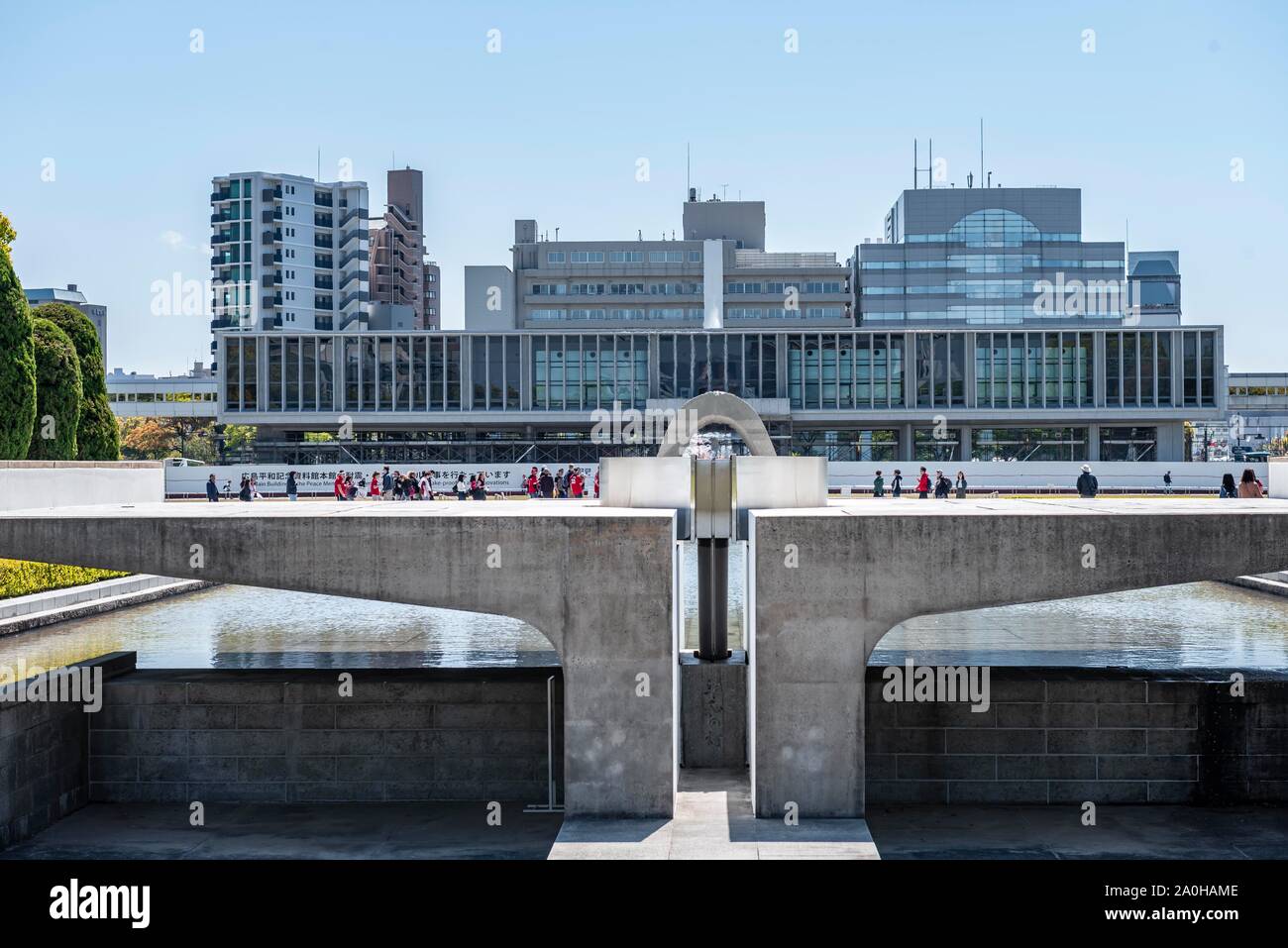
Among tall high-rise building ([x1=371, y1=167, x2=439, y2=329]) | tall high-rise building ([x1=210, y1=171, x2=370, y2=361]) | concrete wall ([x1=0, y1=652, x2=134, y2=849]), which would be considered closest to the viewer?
concrete wall ([x1=0, y1=652, x2=134, y2=849])

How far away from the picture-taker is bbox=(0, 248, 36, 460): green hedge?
38125 mm

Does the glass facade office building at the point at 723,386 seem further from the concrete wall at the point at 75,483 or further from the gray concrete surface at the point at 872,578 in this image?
the gray concrete surface at the point at 872,578

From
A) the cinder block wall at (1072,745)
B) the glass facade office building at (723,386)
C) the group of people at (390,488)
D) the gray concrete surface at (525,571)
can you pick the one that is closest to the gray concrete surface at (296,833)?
the gray concrete surface at (525,571)

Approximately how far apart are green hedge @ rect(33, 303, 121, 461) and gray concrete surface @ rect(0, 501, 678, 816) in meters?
36.5

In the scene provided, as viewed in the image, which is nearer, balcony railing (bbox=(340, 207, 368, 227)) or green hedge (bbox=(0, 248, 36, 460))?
green hedge (bbox=(0, 248, 36, 460))

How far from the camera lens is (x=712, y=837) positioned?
11664 millimetres

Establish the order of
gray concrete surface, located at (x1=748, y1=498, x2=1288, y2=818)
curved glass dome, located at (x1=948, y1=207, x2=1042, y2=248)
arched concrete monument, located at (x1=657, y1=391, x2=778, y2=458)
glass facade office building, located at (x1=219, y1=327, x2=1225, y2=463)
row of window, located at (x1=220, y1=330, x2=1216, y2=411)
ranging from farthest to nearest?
curved glass dome, located at (x1=948, y1=207, x2=1042, y2=248) < glass facade office building, located at (x1=219, y1=327, x2=1225, y2=463) < row of window, located at (x1=220, y1=330, x2=1216, y2=411) < arched concrete monument, located at (x1=657, y1=391, x2=778, y2=458) < gray concrete surface, located at (x1=748, y1=498, x2=1288, y2=818)

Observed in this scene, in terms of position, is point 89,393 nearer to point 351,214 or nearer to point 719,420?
point 719,420

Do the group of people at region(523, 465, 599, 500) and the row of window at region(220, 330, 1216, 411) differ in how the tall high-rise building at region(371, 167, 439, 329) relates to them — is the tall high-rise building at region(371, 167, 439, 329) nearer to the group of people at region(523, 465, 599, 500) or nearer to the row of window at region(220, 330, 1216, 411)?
the row of window at region(220, 330, 1216, 411)

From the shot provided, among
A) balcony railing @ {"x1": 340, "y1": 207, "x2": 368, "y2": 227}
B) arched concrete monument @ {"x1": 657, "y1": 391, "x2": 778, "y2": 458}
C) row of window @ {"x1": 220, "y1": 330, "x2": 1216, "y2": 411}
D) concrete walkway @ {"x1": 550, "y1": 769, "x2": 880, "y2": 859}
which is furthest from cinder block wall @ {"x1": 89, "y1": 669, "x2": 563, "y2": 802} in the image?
balcony railing @ {"x1": 340, "y1": 207, "x2": 368, "y2": 227}

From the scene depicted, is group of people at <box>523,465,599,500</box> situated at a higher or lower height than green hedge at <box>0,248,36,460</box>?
lower

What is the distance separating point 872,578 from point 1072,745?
423cm
